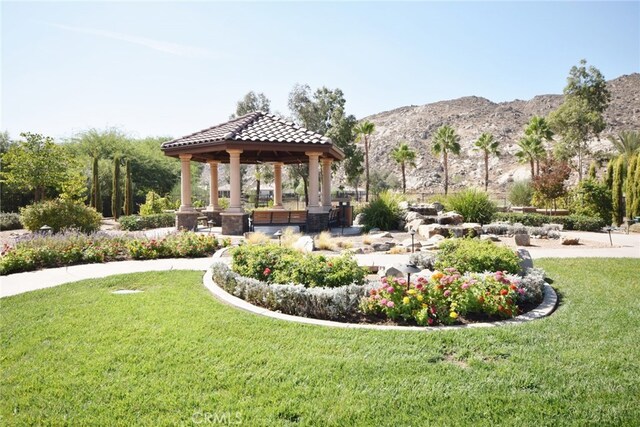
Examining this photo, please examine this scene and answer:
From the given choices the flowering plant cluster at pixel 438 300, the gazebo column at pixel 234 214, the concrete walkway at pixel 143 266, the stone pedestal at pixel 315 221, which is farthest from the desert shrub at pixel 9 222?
the flowering plant cluster at pixel 438 300

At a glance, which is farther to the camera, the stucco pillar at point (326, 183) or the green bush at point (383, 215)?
the stucco pillar at point (326, 183)

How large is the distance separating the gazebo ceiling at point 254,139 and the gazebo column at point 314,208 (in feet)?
1.69

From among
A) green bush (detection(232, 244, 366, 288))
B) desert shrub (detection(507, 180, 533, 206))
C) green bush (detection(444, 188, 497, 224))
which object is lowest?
green bush (detection(232, 244, 366, 288))

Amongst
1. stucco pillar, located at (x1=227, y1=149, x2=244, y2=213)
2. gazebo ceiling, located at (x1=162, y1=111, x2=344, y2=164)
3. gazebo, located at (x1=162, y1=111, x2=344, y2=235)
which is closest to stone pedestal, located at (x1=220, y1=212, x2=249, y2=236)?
gazebo, located at (x1=162, y1=111, x2=344, y2=235)

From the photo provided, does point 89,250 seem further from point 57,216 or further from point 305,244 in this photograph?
point 57,216

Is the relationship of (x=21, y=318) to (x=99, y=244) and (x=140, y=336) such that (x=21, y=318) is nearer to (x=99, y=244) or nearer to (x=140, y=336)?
(x=140, y=336)

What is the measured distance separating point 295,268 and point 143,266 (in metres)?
4.39

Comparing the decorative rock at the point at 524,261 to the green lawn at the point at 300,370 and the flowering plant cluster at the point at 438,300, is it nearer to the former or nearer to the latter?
the green lawn at the point at 300,370

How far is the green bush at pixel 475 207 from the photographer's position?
1641 cm

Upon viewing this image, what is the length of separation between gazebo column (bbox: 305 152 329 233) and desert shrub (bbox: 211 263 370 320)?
8.79 meters

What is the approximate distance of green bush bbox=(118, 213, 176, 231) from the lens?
17.3 meters

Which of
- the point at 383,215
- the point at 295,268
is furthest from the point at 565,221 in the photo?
the point at 295,268

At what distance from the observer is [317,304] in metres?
5.23

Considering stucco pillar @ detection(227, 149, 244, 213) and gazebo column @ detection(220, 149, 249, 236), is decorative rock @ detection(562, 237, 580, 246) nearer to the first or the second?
gazebo column @ detection(220, 149, 249, 236)
